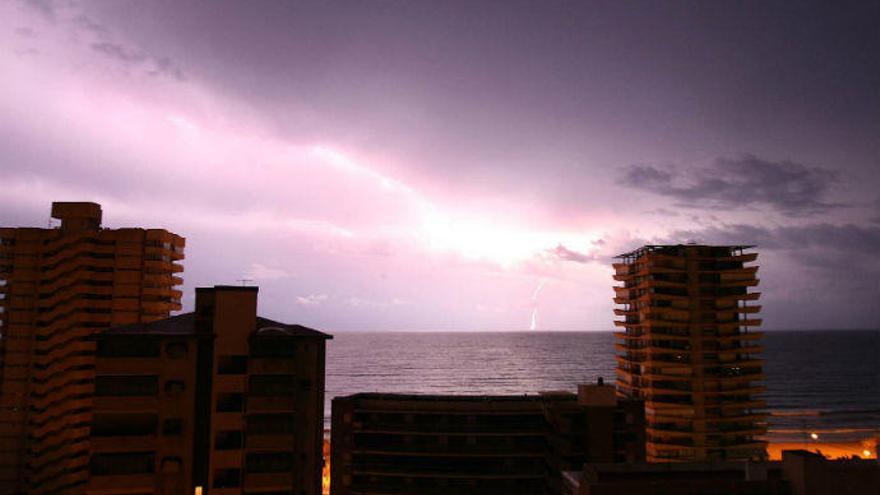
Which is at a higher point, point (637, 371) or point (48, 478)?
point (637, 371)

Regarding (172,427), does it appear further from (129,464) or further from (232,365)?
(232,365)

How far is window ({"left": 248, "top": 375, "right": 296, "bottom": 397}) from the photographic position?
48.0 meters

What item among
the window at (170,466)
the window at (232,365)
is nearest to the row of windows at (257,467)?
the window at (170,466)

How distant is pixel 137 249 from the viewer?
83250 millimetres

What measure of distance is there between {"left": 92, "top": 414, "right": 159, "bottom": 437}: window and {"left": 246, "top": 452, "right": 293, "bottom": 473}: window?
26.8 feet

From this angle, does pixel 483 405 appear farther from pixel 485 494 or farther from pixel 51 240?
pixel 51 240

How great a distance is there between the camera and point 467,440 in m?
64.5

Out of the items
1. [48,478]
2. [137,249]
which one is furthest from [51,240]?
[48,478]

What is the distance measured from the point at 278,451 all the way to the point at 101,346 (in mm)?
16805

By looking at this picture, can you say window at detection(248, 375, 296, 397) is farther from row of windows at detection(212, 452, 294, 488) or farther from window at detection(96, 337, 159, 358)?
window at detection(96, 337, 159, 358)

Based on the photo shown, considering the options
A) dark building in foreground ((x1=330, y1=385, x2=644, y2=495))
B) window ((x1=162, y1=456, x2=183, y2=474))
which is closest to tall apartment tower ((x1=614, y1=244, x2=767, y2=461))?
dark building in foreground ((x1=330, y1=385, x2=644, y2=495))

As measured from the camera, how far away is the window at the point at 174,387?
4766cm

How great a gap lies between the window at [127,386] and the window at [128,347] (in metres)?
1.76

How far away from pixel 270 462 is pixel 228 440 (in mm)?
3815
